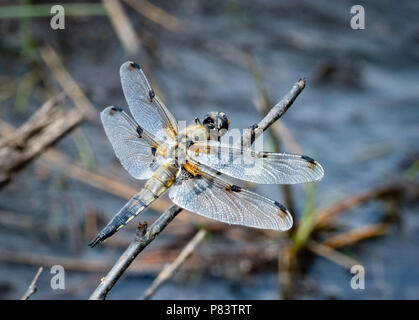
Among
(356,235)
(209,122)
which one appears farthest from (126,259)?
(356,235)

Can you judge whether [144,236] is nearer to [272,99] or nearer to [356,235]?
[356,235]

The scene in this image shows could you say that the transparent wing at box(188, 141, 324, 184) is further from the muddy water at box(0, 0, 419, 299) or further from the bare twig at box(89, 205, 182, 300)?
the muddy water at box(0, 0, 419, 299)

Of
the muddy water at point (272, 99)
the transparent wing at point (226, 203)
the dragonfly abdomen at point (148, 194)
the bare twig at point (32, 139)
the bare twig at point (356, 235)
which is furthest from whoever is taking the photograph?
the bare twig at point (356, 235)

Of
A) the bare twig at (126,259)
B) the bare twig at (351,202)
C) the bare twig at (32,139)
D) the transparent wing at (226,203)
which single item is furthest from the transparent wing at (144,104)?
the bare twig at (351,202)

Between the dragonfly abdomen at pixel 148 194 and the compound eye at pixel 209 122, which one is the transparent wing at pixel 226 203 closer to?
the dragonfly abdomen at pixel 148 194

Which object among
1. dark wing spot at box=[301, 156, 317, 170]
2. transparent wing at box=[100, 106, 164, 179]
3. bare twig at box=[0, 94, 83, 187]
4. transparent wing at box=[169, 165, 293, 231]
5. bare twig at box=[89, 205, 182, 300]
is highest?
bare twig at box=[0, 94, 83, 187]

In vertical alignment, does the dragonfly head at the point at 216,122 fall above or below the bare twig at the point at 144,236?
above

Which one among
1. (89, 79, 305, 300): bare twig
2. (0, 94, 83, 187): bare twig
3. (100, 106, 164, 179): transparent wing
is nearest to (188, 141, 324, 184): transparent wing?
(89, 79, 305, 300): bare twig

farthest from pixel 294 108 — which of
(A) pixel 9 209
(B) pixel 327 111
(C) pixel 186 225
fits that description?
(A) pixel 9 209
